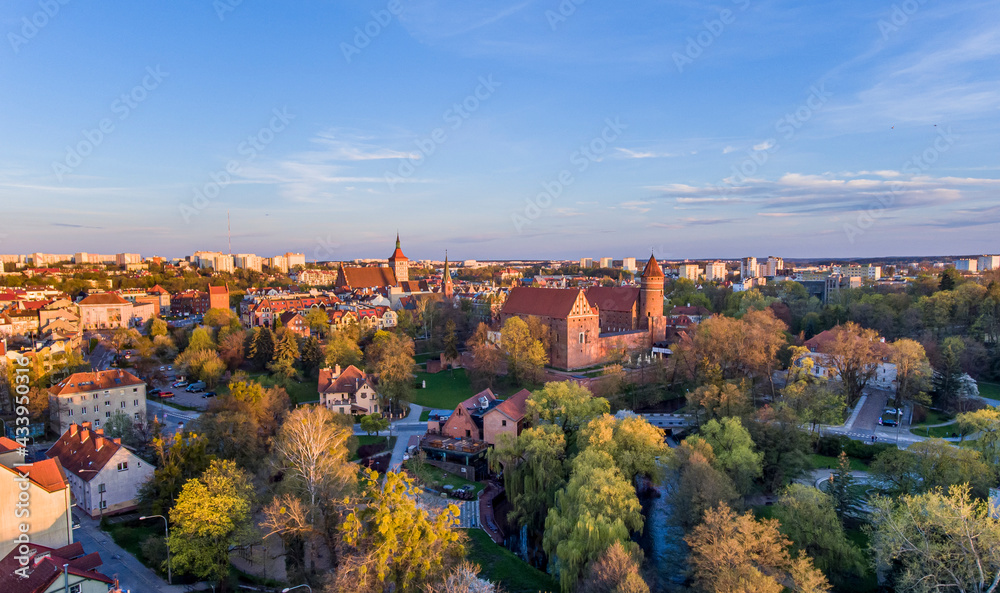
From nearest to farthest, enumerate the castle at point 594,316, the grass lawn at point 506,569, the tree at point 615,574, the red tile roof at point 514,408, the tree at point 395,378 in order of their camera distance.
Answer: the tree at point 615,574 < the grass lawn at point 506,569 < the red tile roof at point 514,408 < the tree at point 395,378 < the castle at point 594,316

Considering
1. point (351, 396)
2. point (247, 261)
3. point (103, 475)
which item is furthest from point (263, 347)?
point (247, 261)

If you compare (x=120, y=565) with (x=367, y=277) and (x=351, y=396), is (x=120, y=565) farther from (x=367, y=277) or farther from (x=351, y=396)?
(x=367, y=277)

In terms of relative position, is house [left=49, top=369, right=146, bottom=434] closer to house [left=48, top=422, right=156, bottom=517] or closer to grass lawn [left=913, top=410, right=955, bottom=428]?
house [left=48, top=422, right=156, bottom=517]

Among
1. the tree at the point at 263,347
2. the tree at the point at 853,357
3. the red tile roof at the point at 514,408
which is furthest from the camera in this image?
the tree at the point at 263,347

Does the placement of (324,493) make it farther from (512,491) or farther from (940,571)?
(940,571)

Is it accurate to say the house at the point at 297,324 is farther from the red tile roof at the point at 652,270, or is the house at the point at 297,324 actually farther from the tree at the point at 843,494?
the tree at the point at 843,494

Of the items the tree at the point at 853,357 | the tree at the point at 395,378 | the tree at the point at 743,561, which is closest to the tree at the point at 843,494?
the tree at the point at 743,561

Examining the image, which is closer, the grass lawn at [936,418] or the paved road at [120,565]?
the paved road at [120,565]
